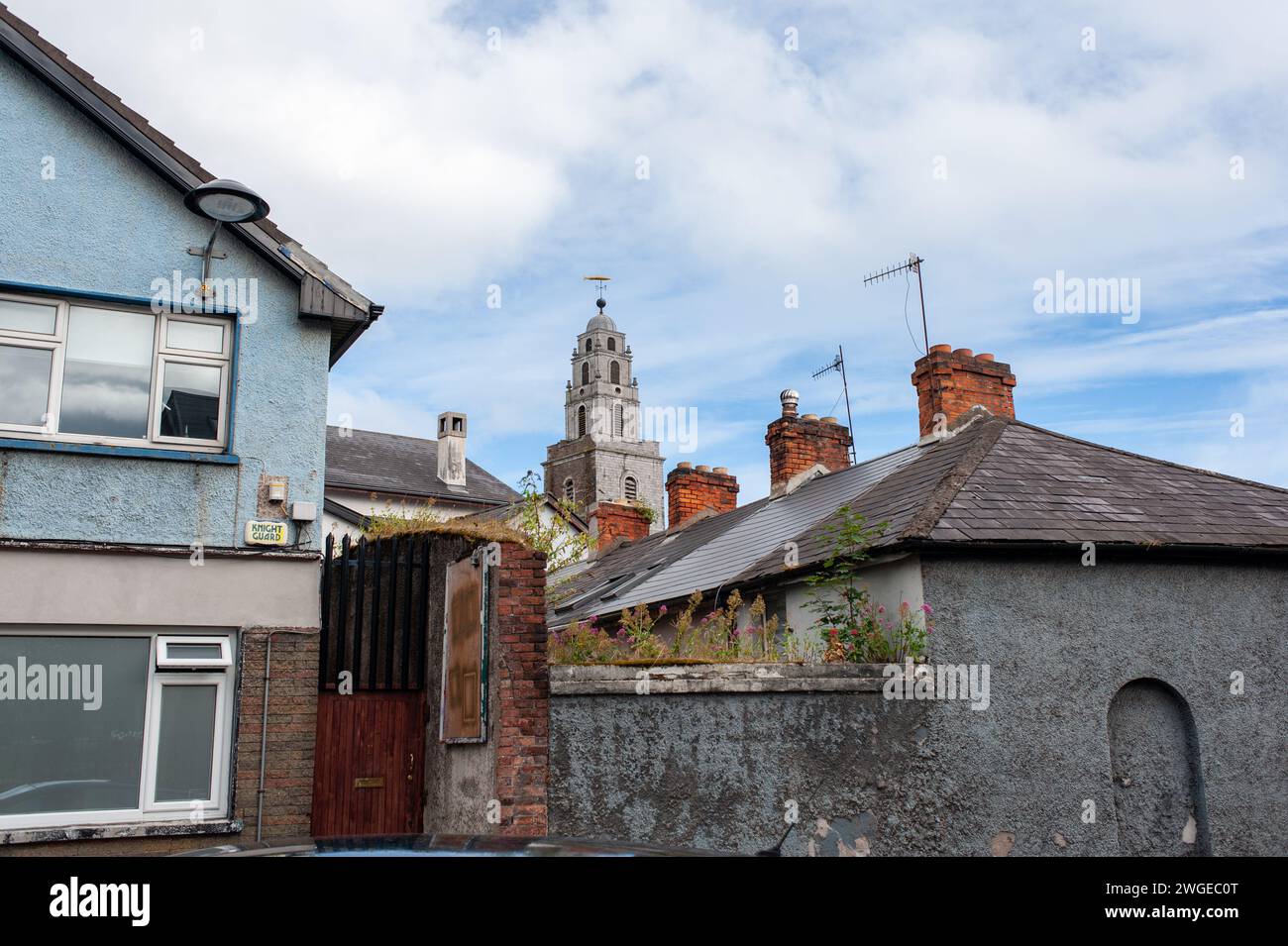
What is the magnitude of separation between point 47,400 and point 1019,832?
9.24m

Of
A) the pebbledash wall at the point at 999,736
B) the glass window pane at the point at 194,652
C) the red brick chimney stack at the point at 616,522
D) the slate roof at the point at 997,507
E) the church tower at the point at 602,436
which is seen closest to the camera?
the glass window pane at the point at 194,652

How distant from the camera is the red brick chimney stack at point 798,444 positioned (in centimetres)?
2028

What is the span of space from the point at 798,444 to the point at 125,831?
14174mm

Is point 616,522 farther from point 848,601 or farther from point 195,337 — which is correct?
point 195,337

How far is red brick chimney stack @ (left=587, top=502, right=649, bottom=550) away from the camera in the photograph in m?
26.4

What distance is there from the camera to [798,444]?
20344 millimetres

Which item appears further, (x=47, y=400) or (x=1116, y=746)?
(x=1116, y=746)

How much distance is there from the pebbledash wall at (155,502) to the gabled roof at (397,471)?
1074 inches

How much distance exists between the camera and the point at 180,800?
8.62 meters

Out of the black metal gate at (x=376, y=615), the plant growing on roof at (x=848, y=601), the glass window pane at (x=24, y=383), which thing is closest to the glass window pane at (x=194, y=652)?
the black metal gate at (x=376, y=615)

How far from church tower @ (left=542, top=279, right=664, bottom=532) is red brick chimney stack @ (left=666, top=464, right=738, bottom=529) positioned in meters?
52.6

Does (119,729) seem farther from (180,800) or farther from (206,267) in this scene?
(206,267)

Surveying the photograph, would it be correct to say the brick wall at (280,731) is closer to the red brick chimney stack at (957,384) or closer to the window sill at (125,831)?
the window sill at (125,831)
